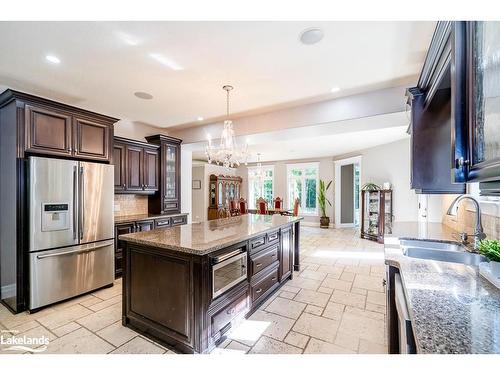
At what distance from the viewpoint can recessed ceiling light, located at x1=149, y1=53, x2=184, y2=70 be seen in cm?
223

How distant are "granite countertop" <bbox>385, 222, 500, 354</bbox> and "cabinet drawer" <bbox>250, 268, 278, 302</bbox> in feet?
5.01

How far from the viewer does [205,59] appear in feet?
7.54

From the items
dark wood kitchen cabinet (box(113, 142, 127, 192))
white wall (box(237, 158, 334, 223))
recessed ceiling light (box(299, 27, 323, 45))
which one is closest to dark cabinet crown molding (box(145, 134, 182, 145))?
dark wood kitchen cabinet (box(113, 142, 127, 192))

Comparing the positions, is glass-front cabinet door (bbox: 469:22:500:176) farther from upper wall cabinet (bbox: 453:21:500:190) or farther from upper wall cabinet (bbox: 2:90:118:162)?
upper wall cabinet (bbox: 2:90:118:162)

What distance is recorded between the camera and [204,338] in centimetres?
181

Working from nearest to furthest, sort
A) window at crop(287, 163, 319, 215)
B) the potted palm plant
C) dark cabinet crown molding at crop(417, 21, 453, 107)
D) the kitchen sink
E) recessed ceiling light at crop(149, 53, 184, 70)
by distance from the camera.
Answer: dark cabinet crown molding at crop(417, 21, 453, 107) → the kitchen sink → recessed ceiling light at crop(149, 53, 184, 70) → the potted palm plant → window at crop(287, 163, 319, 215)

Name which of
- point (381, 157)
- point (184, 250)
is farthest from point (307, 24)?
point (381, 157)

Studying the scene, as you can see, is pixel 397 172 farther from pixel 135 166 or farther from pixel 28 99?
pixel 28 99

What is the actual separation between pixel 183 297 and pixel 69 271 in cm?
190

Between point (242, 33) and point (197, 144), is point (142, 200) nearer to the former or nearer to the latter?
point (197, 144)

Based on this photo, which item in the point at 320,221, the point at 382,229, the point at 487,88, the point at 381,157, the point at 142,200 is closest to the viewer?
the point at 487,88

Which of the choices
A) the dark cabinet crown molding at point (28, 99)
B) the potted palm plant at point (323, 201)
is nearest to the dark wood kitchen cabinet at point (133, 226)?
the dark cabinet crown molding at point (28, 99)

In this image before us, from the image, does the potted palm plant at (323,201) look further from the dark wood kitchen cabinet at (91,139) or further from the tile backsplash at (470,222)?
the dark wood kitchen cabinet at (91,139)

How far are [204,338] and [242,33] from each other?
248 cm
